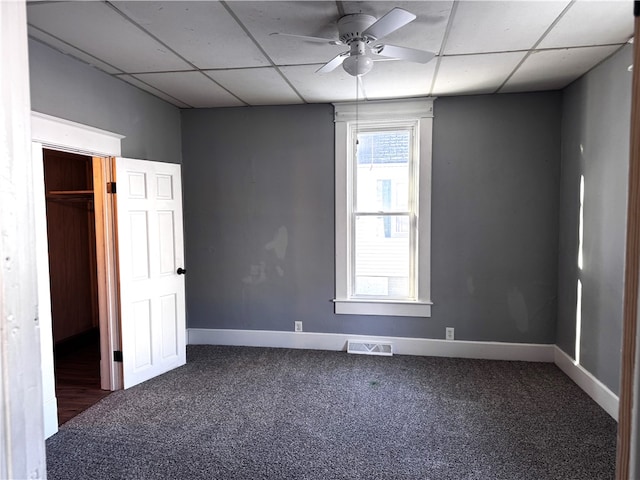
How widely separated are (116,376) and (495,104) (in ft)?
13.8

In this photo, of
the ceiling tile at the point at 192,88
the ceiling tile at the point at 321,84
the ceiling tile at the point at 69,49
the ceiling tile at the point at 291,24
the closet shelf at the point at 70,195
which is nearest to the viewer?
the ceiling tile at the point at 291,24

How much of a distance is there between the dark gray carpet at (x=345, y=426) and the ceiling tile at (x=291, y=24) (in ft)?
8.35

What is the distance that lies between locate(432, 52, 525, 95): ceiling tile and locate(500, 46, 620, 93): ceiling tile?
0.35 feet

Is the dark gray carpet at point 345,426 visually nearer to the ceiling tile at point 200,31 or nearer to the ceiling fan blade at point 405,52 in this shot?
the ceiling fan blade at point 405,52

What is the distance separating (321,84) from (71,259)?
3.50 meters

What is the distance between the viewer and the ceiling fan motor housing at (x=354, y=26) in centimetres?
216

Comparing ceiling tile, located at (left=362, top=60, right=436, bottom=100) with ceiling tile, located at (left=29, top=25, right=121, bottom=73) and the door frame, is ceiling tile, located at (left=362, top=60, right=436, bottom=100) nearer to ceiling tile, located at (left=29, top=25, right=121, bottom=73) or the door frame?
ceiling tile, located at (left=29, top=25, right=121, bottom=73)

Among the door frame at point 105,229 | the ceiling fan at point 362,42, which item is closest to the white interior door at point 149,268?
the door frame at point 105,229

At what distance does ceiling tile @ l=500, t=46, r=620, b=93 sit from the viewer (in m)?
2.73

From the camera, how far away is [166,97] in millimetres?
3824

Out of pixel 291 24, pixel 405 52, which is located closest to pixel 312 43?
pixel 291 24

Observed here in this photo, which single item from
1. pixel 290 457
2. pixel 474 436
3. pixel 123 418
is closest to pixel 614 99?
pixel 474 436

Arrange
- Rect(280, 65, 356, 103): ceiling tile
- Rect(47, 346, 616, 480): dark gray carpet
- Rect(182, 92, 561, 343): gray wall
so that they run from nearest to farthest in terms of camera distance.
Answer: Rect(47, 346, 616, 480): dark gray carpet, Rect(280, 65, 356, 103): ceiling tile, Rect(182, 92, 561, 343): gray wall

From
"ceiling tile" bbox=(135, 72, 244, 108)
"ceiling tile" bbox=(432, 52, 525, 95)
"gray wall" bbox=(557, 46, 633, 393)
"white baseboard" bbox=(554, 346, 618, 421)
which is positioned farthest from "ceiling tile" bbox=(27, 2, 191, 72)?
"white baseboard" bbox=(554, 346, 618, 421)
